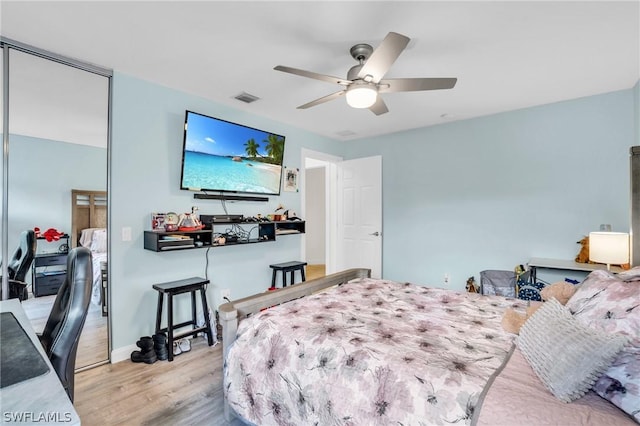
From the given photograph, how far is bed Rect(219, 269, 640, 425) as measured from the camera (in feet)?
3.50

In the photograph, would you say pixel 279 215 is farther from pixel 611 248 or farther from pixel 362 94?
pixel 611 248

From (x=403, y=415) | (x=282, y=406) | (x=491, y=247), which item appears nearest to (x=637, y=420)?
(x=403, y=415)

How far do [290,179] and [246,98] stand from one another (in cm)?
127

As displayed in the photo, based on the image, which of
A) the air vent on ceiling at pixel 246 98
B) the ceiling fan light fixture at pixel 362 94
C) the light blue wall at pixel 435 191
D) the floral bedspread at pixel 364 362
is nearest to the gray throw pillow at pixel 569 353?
the floral bedspread at pixel 364 362

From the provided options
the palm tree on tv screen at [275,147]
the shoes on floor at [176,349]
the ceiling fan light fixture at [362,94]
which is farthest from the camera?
the palm tree on tv screen at [275,147]

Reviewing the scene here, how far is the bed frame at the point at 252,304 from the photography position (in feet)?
5.87

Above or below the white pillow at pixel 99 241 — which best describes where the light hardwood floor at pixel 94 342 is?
below

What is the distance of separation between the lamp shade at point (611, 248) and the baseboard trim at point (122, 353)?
4.03 m

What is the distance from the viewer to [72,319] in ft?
4.06

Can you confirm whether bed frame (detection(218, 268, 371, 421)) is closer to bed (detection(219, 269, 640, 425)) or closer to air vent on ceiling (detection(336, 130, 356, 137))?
bed (detection(219, 269, 640, 425))

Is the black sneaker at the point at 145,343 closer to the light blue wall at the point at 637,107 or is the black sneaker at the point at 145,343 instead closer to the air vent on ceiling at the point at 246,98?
the air vent on ceiling at the point at 246,98

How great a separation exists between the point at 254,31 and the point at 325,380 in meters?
2.10

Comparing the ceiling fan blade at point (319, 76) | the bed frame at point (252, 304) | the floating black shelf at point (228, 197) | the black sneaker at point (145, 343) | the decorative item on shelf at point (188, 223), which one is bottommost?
the black sneaker at point (145, 343)

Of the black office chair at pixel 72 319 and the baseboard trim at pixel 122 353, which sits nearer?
the black office chair at pixel 72 319
